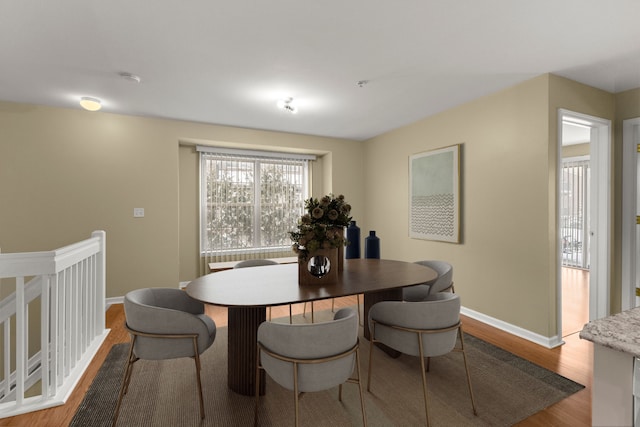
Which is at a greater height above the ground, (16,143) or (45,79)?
(45,79)

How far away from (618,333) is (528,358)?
2149mm

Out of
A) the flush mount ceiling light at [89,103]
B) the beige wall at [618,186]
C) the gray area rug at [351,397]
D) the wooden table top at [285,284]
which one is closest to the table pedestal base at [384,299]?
the gray area rug at [351,397]

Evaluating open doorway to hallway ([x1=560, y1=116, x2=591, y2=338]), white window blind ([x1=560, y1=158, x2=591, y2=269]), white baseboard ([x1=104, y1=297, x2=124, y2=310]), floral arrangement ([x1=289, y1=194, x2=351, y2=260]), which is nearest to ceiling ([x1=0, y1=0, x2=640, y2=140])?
floral arrangement ([x1=289, y1=194, x2=351, y2=260])

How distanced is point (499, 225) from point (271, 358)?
271 cm

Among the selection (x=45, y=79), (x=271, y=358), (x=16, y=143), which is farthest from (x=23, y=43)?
(x=271, y=358)

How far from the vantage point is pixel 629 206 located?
305 centimetres

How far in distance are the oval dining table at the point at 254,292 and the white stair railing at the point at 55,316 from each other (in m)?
0.92

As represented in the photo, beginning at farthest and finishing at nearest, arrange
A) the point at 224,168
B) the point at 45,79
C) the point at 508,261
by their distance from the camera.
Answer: the point at 224,168
the point at 508,261
the point at 45,79

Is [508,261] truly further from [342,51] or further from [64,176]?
[64,176]

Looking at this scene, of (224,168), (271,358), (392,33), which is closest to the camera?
(271,358)

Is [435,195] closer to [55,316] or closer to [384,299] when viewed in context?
[384,299]

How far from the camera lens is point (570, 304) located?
390 centimetres

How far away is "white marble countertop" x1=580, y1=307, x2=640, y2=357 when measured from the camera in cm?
75

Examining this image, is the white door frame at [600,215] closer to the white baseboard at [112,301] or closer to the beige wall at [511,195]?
the beige wall at [511,195]
